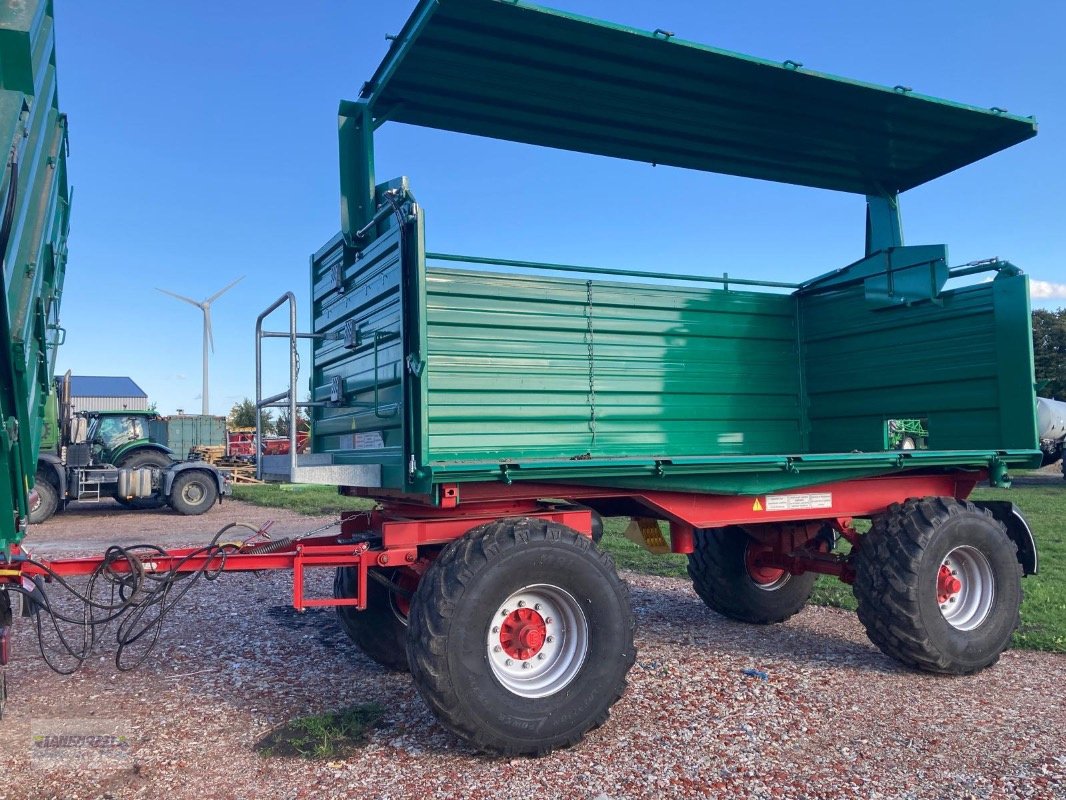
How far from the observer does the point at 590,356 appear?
631 cm

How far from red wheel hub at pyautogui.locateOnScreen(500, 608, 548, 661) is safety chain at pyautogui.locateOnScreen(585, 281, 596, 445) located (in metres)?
2.21

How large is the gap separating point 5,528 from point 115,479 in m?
13.9

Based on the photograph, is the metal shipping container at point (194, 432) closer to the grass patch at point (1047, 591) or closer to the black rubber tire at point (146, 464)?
the black rubber tire at point (146, 464)

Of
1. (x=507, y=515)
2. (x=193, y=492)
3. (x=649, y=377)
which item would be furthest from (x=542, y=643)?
(x=193, y=492)

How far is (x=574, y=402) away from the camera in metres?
6.17

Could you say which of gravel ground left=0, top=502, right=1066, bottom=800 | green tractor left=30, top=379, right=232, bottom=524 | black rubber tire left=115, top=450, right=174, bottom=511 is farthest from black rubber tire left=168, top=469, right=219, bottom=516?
gravel ground left=0, top=502, right=1066, bottom=800

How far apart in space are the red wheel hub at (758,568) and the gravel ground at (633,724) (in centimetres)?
40

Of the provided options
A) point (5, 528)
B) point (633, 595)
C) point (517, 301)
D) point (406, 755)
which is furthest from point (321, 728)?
point (633, 595)

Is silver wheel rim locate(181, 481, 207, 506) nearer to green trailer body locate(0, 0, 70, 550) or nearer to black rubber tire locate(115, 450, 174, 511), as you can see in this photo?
black rubber tire locate(115, 450, 174, 511)

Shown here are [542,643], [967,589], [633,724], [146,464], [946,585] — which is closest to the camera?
[542,643]

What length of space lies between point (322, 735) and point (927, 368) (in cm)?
508

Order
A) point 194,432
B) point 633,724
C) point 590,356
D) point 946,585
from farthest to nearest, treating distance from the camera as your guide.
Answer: point 194,432
point 590,356
point 946,585
point 633,724

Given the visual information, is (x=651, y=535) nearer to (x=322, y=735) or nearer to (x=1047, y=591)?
(x=322, y=735)

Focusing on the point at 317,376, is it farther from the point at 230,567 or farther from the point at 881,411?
the point at 881,411
